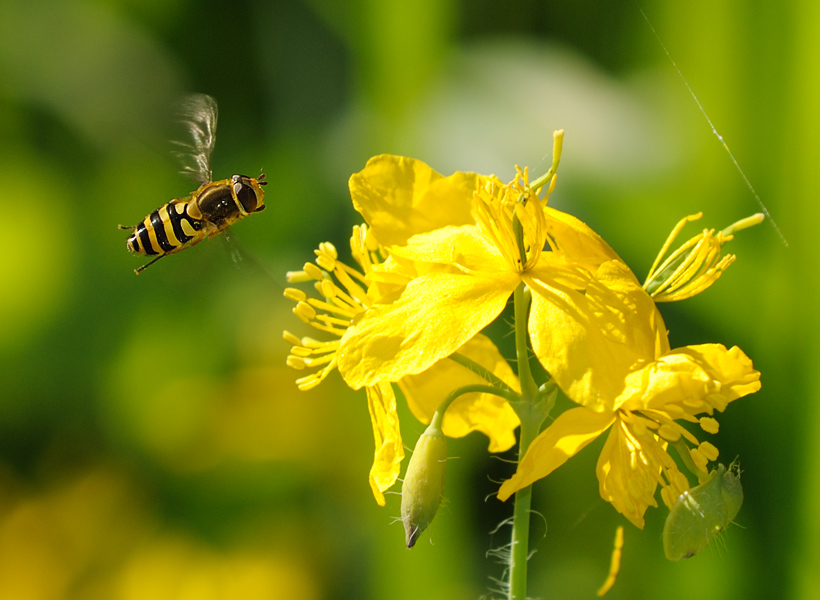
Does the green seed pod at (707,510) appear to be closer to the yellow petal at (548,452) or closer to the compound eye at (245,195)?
the yellow petal at (548,452)

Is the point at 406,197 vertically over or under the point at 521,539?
over

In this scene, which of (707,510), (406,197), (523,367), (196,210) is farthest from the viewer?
(196,210)

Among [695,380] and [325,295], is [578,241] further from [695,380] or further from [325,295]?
[325,295]

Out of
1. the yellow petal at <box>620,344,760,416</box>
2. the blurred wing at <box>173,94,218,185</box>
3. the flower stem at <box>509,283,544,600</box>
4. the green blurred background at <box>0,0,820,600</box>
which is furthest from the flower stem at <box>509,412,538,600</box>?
the blurred wing at <box>173,94,218,185</box>

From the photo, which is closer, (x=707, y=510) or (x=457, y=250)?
(x=707, y=510)

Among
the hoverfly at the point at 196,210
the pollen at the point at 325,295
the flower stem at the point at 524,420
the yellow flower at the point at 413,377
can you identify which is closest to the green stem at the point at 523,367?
the flower stem at the point at 524,420

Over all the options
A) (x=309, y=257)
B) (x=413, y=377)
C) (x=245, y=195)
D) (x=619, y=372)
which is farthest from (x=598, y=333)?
(x=309, y=257)

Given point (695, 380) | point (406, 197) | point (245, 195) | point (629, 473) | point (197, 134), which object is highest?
point (197, 134)
